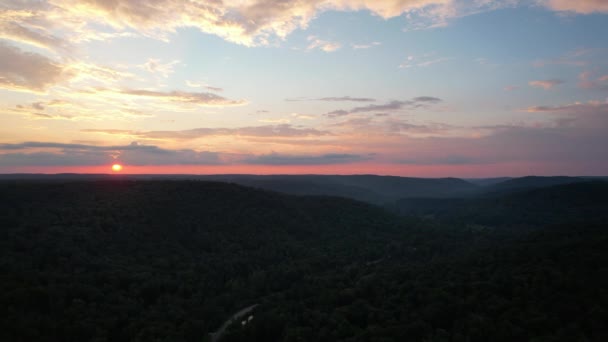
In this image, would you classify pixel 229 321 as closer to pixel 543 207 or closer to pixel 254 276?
pixel 254 276

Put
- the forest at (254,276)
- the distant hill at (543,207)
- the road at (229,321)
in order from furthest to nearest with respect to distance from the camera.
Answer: the distant hill at (543,207)
the road at (229,321)
the forest at (254,276)

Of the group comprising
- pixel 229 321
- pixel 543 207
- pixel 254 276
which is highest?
pixel 543 207

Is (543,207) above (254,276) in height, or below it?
above

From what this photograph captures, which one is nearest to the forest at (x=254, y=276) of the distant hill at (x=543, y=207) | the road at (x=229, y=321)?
the road at (x=229, y=321)

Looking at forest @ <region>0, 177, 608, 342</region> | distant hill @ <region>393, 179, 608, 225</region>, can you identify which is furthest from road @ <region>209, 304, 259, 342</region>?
distant hill @ <region>393, 179, 608, 225</region>

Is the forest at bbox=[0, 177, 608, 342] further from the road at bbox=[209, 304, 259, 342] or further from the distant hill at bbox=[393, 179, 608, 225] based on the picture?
the distant hill at bbox=[393, 179, 608, 225]

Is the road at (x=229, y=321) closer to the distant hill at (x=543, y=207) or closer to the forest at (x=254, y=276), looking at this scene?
the forest at (x=254, y=276)

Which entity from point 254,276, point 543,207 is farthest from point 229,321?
A: point 543,207

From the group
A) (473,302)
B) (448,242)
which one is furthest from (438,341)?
(448,242)

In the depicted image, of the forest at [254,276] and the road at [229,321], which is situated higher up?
the forest at [254,276]
